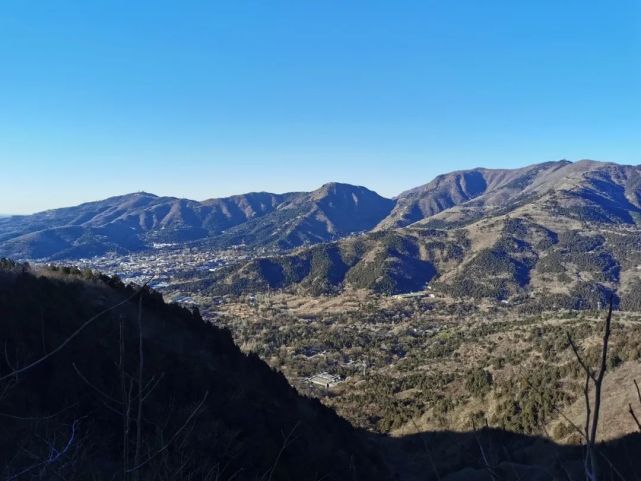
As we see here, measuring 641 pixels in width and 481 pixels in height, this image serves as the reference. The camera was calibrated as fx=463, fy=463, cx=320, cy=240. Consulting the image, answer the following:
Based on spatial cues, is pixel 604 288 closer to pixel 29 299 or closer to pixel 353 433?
pixel 353 433

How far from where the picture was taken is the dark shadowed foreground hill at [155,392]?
14.9 m

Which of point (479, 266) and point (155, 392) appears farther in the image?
point (479, 266)

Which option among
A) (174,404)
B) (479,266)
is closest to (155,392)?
(174,404)

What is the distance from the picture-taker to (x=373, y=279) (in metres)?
162

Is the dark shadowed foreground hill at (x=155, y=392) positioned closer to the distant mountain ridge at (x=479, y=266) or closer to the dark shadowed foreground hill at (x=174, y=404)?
the dark shadowed foreground hill at (x=174, y=404)

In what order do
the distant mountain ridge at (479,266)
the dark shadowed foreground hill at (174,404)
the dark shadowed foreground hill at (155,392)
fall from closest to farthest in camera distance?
the dark shadowed foreground hill at (174,404), the dark shadowed foreground hill at (155,392), the distant mountain ridge at (479,266)

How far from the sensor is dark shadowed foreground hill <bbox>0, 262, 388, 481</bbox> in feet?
48.9

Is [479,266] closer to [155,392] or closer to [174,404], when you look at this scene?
[155,392]

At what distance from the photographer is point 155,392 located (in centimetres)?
2002

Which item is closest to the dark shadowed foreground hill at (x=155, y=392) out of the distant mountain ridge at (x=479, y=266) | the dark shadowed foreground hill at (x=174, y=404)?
the dark shadowed foreground hill at (x=174, y=404)

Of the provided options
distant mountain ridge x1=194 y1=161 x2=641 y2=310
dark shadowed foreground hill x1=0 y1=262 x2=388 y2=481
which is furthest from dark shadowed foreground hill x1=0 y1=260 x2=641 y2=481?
distant mountain ridge x1=194 y1=161 x2=641 y2=310

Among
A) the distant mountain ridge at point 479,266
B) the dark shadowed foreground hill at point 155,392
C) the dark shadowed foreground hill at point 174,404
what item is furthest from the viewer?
the distant mountain ridge at point 479,266

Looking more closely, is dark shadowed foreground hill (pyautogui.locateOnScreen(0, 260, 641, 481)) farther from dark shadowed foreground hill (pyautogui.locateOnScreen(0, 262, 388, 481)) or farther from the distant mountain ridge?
the distant mountain ridge

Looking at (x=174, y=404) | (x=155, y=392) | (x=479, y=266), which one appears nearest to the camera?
(x=174, y=404)
